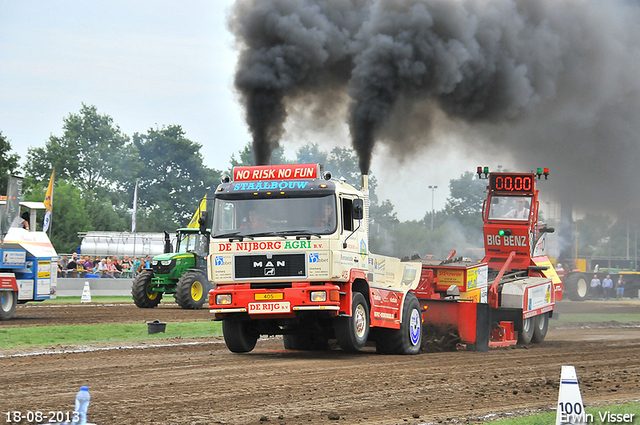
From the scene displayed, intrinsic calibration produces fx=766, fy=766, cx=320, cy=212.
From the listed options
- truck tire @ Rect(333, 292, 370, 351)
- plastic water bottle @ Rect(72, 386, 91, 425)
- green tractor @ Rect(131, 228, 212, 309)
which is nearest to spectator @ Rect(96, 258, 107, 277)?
green tractor @ Rect(131, 228, 212, 309)

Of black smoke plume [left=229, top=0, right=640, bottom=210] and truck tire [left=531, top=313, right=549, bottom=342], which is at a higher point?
black smoke plume [left=229, top=0, right=640, bottom=210]

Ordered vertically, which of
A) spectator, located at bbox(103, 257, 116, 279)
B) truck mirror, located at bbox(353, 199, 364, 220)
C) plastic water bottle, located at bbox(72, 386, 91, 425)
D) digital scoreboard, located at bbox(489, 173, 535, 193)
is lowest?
plastic water bottle, located at bbox(72, 386, 91, 425)

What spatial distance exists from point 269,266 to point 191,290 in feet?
43.5

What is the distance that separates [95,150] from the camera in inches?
3351

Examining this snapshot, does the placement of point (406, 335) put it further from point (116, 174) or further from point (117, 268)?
point (116, 174)

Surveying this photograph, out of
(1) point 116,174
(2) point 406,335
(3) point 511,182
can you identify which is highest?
(1) point 116,174

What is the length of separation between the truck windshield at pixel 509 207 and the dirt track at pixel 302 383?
4.12 metres

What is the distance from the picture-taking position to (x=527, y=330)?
623 inches

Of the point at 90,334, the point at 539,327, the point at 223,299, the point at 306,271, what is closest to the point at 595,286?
the point at 539,327

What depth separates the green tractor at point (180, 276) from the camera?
24219 mm

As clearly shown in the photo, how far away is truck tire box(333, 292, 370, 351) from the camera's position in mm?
11531

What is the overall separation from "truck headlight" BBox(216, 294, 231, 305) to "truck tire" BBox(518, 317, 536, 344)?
6884 millimetres

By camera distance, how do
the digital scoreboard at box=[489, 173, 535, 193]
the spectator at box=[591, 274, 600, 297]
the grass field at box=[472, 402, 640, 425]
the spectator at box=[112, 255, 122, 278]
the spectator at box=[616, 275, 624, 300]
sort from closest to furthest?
the grass field at box=[472, 402, 640, 425]
the digital scoreboard at box=[489, 173, 535, 193]
the spectator at box=[112, 255, 122, 278]
the spectator at box=[591, 274, 600, 297]
the spectator at box=[616, 275, 624, 300]

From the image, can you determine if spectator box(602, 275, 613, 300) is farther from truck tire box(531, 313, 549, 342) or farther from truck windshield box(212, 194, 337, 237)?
truck windshield box(212, 194, 337, 237)
